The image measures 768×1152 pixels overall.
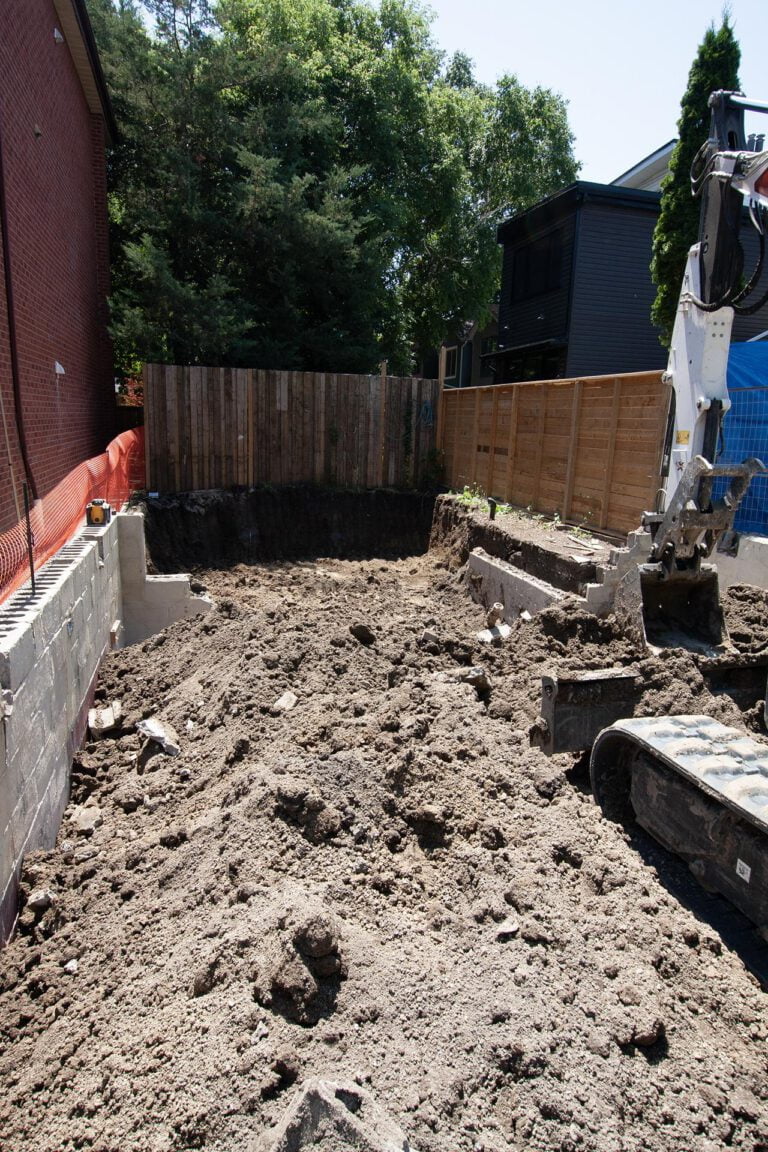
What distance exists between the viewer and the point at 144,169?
15680 mm

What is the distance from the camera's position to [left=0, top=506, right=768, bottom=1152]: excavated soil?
86.9 inches

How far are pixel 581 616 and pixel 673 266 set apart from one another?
473 inches

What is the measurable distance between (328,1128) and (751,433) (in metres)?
8.20

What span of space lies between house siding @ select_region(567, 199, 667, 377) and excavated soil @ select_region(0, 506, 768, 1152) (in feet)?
51.4

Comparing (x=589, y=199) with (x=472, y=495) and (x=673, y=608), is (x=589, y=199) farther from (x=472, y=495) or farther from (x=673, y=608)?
(x=673, y=608)

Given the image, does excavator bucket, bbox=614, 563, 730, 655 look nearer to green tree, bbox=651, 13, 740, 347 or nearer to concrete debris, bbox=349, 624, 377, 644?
concrete debris, bbox=349, 624, 377, 644

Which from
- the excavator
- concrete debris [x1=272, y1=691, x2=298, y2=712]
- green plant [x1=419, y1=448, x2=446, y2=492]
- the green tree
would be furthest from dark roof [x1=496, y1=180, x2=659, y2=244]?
concrete debris [x1=272, y1=691, x2=298, y2=712]

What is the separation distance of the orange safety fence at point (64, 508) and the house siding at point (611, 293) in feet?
41.0

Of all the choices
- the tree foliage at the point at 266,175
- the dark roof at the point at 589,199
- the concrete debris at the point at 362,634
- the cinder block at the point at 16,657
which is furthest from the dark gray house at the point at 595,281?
the cinder block at the point at 16,657

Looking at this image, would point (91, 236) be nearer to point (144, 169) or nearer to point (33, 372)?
point (144, 169)

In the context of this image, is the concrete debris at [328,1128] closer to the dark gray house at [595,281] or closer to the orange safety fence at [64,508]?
the orange safety fence at [64,508]

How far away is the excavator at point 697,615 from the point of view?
3.18 m

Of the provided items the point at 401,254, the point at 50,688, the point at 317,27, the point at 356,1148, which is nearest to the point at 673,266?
the point at 401,254

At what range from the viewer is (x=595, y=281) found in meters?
Result: 18.6
